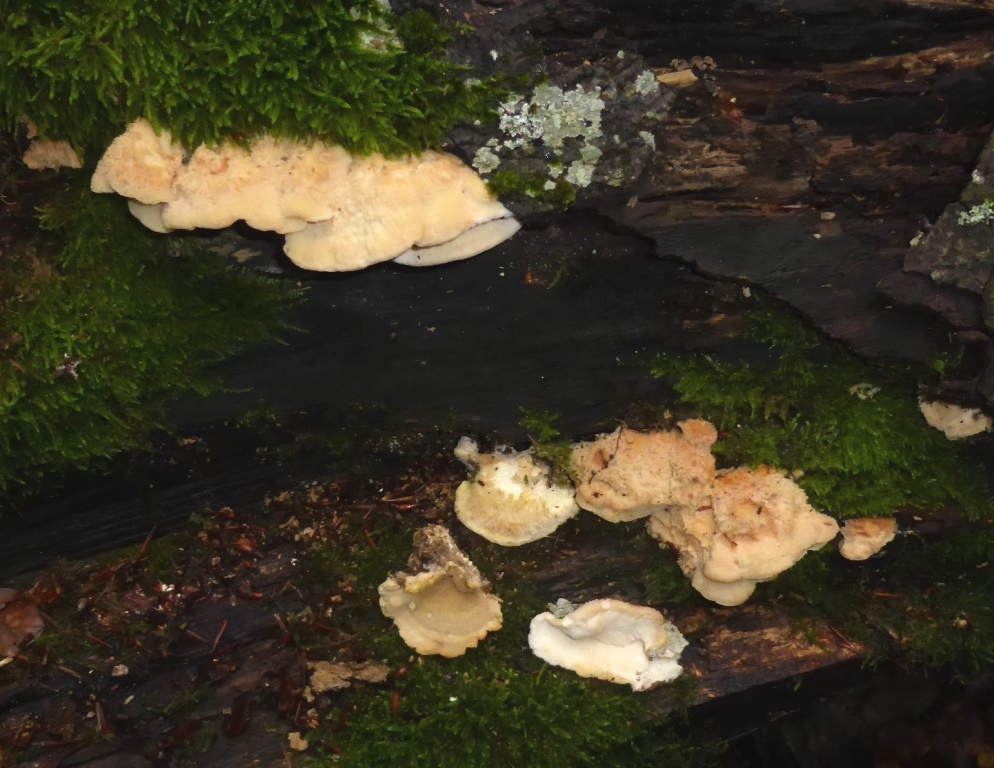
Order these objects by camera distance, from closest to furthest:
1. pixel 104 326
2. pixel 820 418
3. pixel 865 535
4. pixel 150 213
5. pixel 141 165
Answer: pixel 141 165, pixel 150 213, pixel 104 326, pixel 820 418, pixel 865 535

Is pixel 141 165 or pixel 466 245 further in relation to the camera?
pixel 466 245

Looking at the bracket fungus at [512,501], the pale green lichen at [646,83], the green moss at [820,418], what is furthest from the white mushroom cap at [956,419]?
the pale green lichen at [646,83]

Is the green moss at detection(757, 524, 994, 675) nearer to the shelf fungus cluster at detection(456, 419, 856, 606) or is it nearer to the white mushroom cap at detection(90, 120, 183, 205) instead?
the shelf fungus cluster at detection(456, 419, 856, 606)

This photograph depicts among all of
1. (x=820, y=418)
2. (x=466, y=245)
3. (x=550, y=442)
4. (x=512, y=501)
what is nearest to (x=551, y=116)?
(x=466, y=245)

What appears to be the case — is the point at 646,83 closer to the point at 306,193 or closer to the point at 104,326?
the point at 306,193

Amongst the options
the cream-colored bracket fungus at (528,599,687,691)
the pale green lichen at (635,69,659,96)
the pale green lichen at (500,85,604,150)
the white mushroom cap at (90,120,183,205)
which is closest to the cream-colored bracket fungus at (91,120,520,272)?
the white mushroom cap at (90,120,183,205)

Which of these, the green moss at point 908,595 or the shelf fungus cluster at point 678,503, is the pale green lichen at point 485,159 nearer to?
the shelf fungus cluster at point 678,503

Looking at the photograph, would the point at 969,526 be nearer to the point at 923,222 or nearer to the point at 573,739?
the point at 923,222
